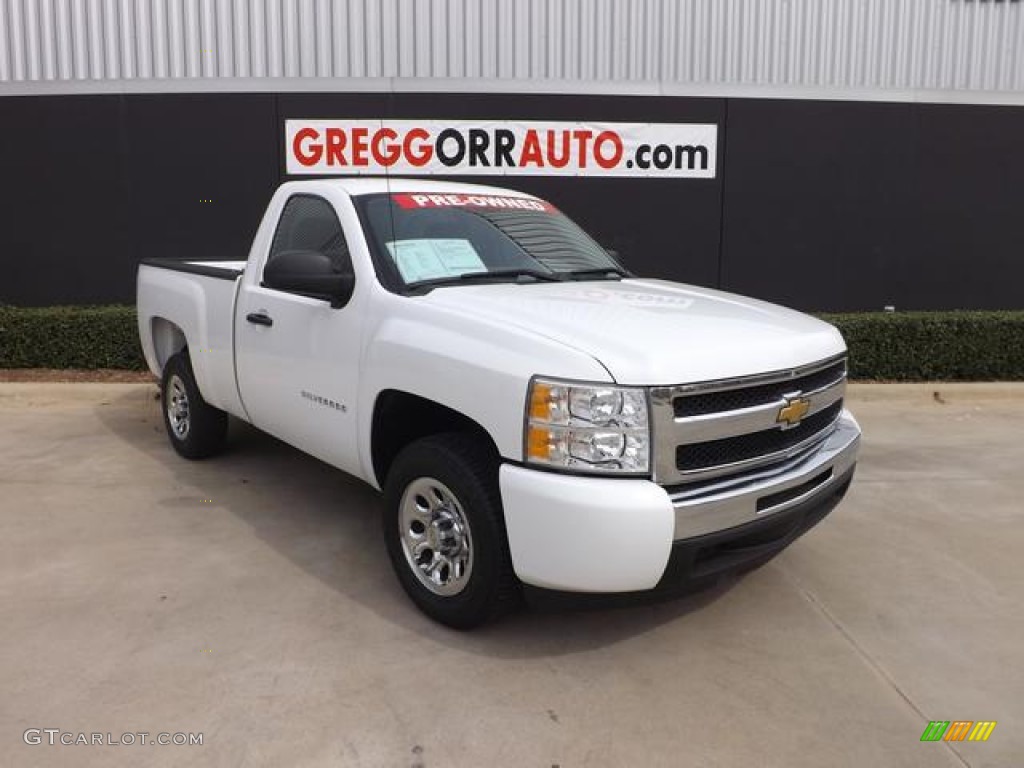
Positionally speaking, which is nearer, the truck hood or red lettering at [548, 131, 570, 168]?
the truck hood

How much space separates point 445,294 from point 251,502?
2.29 m

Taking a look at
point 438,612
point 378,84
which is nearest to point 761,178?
point 378,84

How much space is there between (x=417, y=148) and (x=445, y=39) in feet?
4.20

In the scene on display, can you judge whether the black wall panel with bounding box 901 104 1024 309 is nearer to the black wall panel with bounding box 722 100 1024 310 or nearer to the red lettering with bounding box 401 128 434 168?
the black wall panel with bounding box 722 100 1024 310

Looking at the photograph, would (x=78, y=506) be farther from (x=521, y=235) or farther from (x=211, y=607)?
(x=521, y=235)

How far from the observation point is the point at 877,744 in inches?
113

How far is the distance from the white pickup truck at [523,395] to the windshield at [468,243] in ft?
0.04

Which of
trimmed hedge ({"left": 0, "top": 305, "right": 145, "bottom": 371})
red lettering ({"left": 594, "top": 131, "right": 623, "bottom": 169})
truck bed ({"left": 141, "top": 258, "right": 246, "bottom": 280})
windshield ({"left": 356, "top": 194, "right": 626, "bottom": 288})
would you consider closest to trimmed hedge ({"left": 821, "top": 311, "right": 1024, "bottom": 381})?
red lettering ({"left": 594, "top": 131, "right": 623, "bottom": 169})

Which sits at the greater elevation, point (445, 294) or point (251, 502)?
point (445, 294)

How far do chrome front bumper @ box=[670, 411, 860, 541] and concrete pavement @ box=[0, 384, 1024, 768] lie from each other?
62 centimetres

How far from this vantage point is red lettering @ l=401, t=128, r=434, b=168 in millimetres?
9664

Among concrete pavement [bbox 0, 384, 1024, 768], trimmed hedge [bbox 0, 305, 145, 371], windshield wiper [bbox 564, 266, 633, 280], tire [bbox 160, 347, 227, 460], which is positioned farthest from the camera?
trimmed hedge [bbox 0, 305, 145, 371]

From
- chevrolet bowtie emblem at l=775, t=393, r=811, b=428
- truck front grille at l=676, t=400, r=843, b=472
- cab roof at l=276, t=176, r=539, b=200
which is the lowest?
truck front grille at l=676, t=400, r=843, b=472

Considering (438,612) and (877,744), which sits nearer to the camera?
(877,744)
